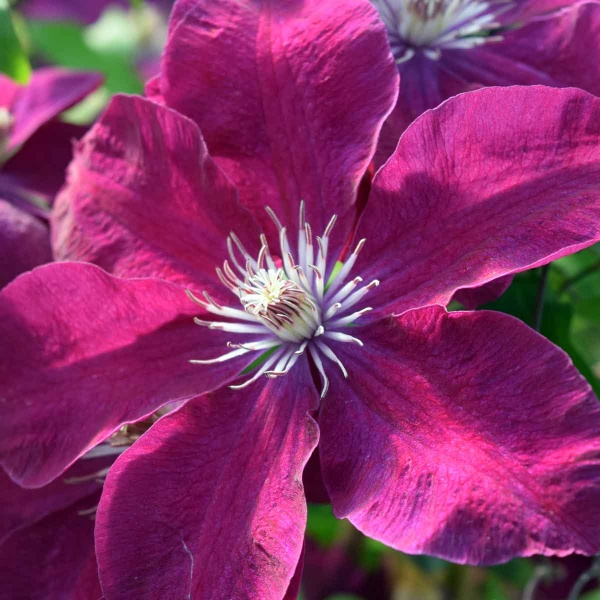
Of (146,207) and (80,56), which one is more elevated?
(146,207)

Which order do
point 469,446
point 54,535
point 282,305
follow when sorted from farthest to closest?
point 54,535
point 282,305
point 469,446

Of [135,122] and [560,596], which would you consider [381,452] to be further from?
[560,596]

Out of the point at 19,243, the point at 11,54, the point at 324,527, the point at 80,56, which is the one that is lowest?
the point at 324,527

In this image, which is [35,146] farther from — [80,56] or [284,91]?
[80,56]

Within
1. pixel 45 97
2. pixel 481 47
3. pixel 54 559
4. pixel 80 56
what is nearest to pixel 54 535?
pixel 54 559

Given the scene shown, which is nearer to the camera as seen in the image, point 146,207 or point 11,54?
point 146,207

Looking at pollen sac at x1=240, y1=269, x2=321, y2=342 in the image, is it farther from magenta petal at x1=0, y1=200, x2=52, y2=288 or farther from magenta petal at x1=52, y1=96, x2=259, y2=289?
magenta petal at x1=0, y1=200, x2=52, y2=288

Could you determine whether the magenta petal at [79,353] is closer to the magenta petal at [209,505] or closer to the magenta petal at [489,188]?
the magenta petal at [209,505]

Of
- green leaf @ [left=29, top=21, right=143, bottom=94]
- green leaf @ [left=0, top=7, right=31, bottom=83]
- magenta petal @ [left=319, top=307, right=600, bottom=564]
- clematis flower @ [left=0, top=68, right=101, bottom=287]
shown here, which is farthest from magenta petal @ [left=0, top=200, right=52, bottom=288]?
green leaf @ [left=29, top=21, right=143, bottom=94]
